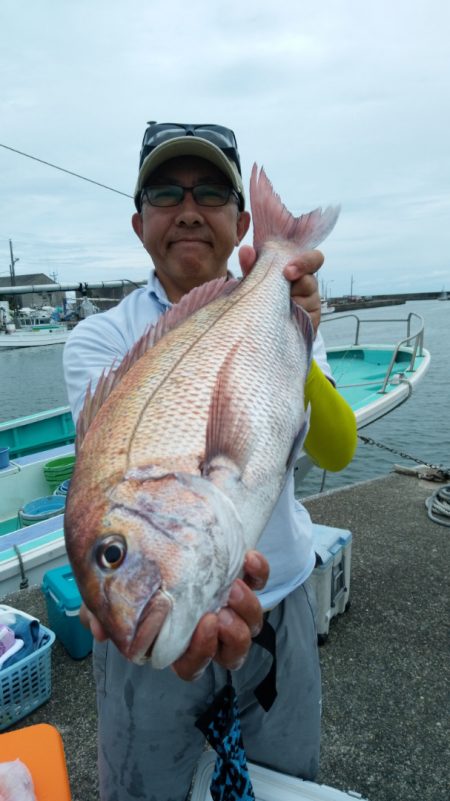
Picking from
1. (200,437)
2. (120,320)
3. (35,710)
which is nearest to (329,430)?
(200,437)

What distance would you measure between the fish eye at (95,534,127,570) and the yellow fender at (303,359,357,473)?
0.91 metres

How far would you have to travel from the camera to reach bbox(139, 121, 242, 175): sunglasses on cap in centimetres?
189

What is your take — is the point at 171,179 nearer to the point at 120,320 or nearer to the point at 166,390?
the point at 120,320

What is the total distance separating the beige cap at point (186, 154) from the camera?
5.82ft

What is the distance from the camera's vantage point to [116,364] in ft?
5.41

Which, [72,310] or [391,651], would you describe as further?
[72,310]

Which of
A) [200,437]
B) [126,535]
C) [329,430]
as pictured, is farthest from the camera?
[329,430]

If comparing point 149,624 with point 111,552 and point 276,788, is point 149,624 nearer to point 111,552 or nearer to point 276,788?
point 111,552

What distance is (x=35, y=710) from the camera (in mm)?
3023

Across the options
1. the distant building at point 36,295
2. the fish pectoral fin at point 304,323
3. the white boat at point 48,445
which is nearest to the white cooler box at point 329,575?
the fish pectoral fin at point 304,323

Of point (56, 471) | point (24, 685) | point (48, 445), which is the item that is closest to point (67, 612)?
point (24, 685)

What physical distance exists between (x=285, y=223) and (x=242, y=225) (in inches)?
7.3

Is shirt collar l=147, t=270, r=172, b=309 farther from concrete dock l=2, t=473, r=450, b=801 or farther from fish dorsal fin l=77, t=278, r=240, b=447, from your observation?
concrete dock l=2, t=473, r=450, b=801

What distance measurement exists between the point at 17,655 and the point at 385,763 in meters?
2.10
